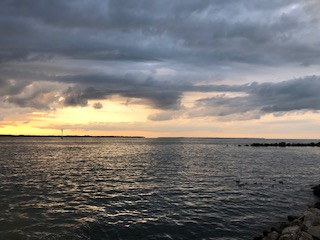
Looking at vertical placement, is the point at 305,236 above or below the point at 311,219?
below

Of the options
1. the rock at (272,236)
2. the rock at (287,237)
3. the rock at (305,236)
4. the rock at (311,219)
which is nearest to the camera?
the rock at (305,236)

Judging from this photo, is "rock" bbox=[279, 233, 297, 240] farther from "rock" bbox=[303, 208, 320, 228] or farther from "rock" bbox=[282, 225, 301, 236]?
"rock" bbox=[303, 208, 320, 228]

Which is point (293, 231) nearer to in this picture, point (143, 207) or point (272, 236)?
point (272, 236)

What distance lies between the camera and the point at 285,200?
28.1 metres

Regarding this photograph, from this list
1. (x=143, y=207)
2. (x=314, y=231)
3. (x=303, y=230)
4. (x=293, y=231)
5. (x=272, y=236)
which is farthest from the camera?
(x=143, y=207)

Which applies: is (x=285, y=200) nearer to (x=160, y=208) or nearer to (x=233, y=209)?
(x=233, y=209)

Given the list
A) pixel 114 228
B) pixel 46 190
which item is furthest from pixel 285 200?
pixel 46 190

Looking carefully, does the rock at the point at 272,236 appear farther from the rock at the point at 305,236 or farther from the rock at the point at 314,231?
the rock at the point at 314,231

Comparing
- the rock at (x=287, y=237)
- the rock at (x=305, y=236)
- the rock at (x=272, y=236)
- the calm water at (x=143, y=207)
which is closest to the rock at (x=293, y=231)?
the rock at (x=287, y=237)

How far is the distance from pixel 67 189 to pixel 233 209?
55.5 feet

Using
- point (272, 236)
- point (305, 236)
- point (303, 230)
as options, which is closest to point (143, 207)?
point (272, 236)

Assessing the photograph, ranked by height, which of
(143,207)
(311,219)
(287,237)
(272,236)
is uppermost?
(311,219)

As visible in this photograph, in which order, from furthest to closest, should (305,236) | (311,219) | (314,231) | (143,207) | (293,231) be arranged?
(143,207)
(311,219)
(293,231)
(314,231)
(305,236)

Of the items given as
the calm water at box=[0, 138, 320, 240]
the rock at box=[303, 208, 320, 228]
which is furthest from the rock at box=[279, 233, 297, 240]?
the calm water at box=[0, 138, 320, 240]
